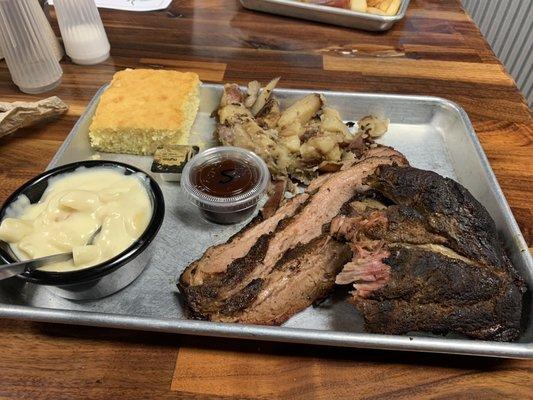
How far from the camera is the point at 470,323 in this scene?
1.41 meters

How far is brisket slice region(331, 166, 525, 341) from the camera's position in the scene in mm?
1405

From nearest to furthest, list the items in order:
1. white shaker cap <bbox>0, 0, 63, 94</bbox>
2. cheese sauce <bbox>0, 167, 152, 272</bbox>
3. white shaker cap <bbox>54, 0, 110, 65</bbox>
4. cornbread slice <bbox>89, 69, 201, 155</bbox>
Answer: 1. cheese sauce <bbox>0, 167, 152, 272</bbox>
2. cornbread slice <bbox>89, 69, 201, 155</bbox>
3. white shaker cap <bbox>0, 0, 63, 94</bbox>
4. white shaker cap <bbox>54, 0, 110, 65</bbox>

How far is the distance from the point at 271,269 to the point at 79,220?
72 centimetres

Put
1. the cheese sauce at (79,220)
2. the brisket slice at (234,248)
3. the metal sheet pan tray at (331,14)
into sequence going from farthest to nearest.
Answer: the metal sheet pan tray at (331,14) < the brisket slice at (234,248) < the cheese sauce at (79,220)

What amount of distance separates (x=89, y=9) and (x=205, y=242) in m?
1.83

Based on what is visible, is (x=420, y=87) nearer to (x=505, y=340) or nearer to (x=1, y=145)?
(x=505, y=340)

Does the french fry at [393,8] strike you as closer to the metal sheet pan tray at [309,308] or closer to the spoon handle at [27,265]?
the metal sheet pan tray at [309,308]

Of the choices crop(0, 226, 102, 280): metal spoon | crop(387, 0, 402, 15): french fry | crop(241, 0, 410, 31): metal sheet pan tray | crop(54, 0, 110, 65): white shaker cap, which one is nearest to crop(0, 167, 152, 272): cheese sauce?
crop(0, 226, 102, 280): metal spoon

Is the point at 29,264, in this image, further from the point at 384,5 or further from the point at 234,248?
the point at 384,5

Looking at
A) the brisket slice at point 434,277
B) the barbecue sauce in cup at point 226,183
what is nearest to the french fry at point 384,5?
the barbecue sauce in cup at point 226,183

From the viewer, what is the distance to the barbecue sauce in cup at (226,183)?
1.92 m

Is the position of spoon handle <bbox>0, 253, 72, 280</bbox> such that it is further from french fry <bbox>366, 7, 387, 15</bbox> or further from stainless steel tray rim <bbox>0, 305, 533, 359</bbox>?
french fry <bbox>366, 7, 387, 15</bbox>

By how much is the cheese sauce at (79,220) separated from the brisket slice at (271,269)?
29 cm

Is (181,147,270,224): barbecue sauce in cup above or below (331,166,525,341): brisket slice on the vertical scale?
below
